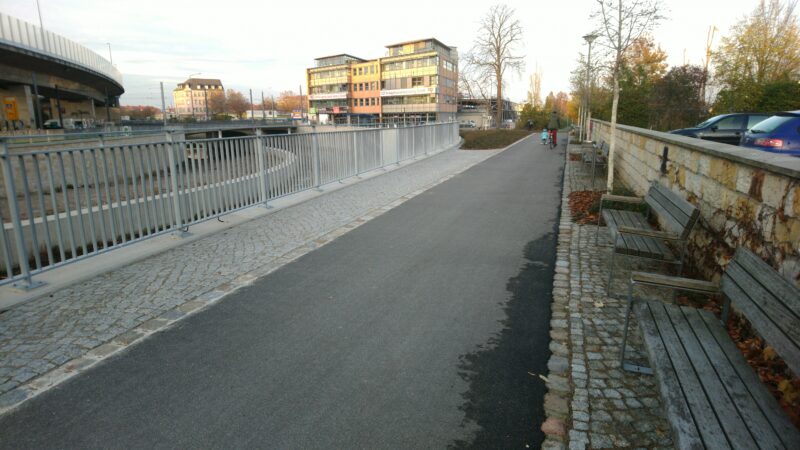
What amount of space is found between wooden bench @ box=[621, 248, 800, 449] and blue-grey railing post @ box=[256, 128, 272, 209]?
7256 mm

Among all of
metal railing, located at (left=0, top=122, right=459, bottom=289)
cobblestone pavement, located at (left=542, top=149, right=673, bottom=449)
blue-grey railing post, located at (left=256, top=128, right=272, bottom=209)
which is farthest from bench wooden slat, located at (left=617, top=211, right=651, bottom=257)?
blue-grey railing post, located at (left=256, top=128, right=272, bottom=209)

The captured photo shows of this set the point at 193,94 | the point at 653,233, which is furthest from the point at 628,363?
the point at 193,94

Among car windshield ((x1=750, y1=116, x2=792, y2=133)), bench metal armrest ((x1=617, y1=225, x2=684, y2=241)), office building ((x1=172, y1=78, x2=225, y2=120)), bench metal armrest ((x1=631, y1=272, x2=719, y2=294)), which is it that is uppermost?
office building ((x1=172, y1=78, x2=225, y2=120))

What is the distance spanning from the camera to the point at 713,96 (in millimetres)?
33062

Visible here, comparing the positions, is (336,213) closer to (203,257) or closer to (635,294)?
(203,257)

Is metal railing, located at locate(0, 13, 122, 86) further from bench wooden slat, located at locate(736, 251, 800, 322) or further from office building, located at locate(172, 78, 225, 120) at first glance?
office building, located at locate(172, 78, 225, 120)

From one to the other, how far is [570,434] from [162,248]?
5860 mm

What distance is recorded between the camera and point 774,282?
2.56 m

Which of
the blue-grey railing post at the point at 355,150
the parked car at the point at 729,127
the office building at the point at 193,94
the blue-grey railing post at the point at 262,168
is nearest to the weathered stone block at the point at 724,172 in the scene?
the blue-grey railing post at the point at 262,168

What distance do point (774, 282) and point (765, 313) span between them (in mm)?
183

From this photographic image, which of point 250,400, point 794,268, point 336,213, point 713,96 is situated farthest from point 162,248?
point 713,96

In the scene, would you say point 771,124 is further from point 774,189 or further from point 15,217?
point 15,217

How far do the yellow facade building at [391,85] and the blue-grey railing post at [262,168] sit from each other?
6924cm

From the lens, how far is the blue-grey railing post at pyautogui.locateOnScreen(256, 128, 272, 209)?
8.74 meters
